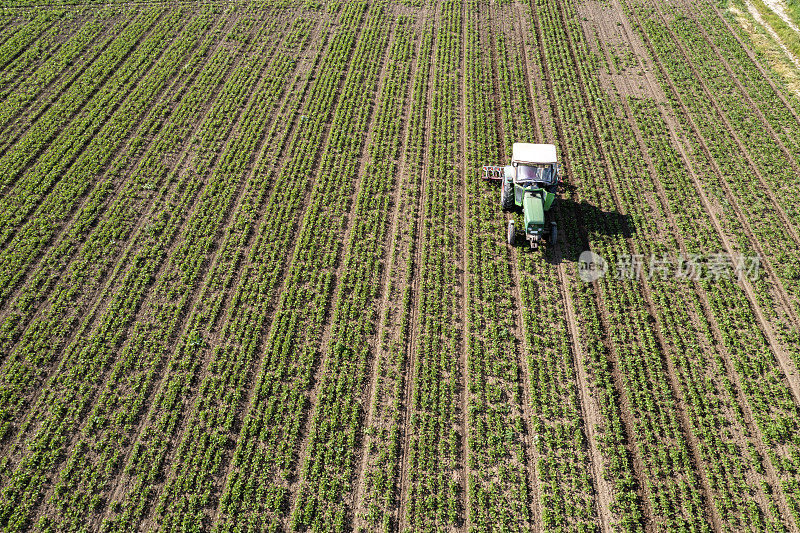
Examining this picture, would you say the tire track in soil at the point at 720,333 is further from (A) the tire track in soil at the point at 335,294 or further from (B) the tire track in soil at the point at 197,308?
(B) the tire track in soil at the point at 197,308

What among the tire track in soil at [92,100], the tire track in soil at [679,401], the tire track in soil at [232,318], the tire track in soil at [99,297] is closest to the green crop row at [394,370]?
the tire track in soil at [232,318]

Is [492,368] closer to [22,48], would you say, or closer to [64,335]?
[64,335]

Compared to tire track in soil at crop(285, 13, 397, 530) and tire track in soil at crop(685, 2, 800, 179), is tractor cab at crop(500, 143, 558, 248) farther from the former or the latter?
tire track in soil at crop(685, 2, 800, 179)

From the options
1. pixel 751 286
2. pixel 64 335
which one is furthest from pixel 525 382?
pixel 64 335

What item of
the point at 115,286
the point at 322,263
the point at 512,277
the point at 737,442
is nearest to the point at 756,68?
the point at 512,277

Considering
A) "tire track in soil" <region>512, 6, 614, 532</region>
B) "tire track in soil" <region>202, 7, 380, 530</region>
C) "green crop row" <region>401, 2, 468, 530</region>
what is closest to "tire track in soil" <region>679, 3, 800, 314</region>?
"tire track in soil" <region>512, 6, 614, 532</region>

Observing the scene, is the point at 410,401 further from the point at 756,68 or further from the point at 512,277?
the point at 756,68
